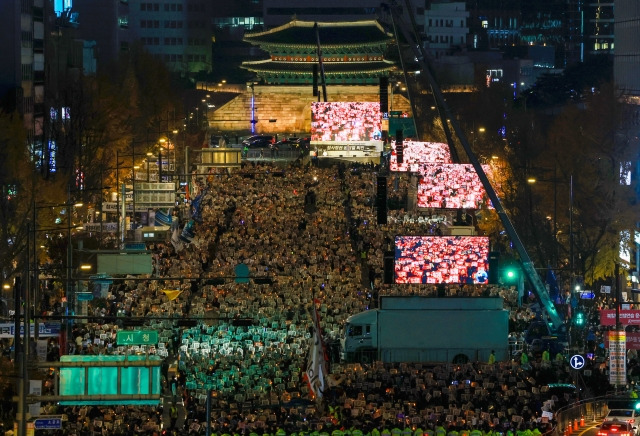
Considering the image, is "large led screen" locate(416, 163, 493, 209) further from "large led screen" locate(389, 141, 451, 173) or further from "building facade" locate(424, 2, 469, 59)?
"building facade" locate(424, 2, 469, 59)

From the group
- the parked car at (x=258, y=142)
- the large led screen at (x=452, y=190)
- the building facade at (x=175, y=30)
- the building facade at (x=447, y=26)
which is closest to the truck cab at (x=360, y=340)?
the large led screen at (x=452, y=190)

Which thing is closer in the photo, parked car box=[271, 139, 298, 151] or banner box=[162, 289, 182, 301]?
banner box=[162, 289, 182, 301]

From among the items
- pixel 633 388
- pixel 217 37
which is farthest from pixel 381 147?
pixel 217 37

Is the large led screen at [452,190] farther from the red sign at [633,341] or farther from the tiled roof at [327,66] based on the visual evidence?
the tiled roof at [327,66]

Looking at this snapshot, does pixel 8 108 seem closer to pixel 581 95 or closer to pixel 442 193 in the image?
pixel 442 193

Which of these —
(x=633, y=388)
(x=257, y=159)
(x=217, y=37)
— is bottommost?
(x=633, y=388)

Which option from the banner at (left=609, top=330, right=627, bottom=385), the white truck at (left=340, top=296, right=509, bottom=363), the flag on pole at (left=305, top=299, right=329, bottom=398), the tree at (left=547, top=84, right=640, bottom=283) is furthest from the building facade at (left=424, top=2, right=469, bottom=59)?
the flag on pole at (left=305, top=299, right=329, bottom=398)
